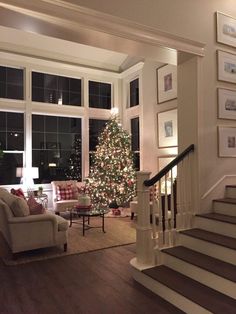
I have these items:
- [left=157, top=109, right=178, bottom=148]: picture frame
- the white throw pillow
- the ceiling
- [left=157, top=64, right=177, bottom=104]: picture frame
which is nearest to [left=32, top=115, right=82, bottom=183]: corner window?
the ceiling

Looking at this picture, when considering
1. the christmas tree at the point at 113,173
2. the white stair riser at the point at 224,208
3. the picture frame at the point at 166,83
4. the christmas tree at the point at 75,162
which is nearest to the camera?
the white stair riser at the point at 224,208

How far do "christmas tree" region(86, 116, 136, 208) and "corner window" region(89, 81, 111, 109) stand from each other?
1309 mm

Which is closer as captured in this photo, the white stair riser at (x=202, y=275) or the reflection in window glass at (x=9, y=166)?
the white stair riser at (x=202, y=275)

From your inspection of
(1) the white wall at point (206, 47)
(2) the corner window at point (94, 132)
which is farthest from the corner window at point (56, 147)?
(1) the white wall at point (206, 47)

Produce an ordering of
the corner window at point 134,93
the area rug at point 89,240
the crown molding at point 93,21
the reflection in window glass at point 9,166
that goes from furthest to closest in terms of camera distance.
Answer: the corner window at point 134,93, the reflection in window glass at point 9,166, the area rug at point 89,240, the crown molding at point 93,21

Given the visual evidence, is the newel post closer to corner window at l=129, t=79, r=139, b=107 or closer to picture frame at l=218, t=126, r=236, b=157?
picture frame at l=218, t=126, r=236, b=157

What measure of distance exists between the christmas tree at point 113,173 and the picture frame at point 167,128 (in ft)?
3.49

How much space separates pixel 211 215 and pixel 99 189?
14.1 ft

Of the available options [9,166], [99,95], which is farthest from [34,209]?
[99,95]

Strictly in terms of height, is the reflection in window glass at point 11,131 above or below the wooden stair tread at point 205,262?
above

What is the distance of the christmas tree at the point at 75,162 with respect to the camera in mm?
8453

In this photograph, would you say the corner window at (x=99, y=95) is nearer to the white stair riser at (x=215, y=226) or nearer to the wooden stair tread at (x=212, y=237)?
the white stair riser at (x=215, y=226)

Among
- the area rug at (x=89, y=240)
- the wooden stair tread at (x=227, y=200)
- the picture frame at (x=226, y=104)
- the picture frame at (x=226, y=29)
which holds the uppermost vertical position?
the picture frame at (x=226, y=29)

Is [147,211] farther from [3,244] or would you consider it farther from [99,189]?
[99,189]
